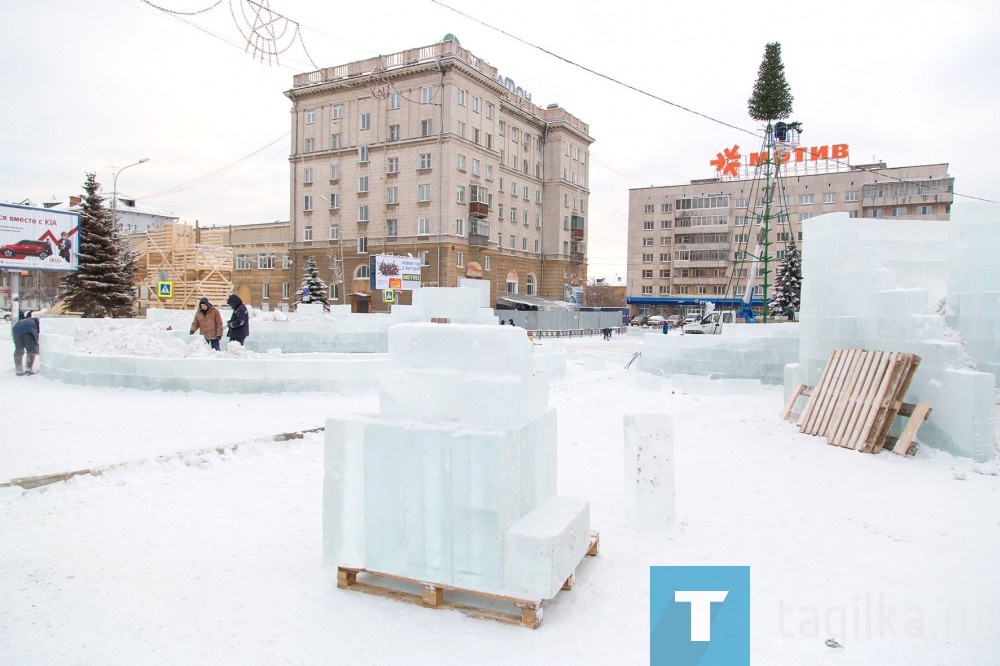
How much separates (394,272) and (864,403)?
33.6 m

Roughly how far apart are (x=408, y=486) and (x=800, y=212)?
71.1 meters

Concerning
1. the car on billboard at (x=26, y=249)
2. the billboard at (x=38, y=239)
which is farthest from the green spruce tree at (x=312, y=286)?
the car on billboard at (x=26, y=249)

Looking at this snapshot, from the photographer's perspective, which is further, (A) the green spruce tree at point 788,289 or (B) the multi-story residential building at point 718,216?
(B) the multi-story residential building at point 718,216

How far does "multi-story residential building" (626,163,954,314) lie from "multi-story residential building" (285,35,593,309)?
24883 millimetres

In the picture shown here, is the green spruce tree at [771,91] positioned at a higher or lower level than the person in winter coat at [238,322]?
higher

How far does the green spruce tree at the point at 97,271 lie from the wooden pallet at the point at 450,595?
30.3 metres

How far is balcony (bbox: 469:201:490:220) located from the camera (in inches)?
1773

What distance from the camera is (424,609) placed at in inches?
138

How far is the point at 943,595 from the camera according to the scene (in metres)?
3.80

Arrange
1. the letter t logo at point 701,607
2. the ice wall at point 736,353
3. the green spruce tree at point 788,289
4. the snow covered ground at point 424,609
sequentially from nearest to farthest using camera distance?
the snow covered ground at point 424,609
the letter t logo at point 701,607
the ice wall at point 736,353
the green spruce tree at point 788,289

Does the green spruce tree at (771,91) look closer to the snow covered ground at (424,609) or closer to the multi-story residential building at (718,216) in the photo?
the snow covered ground at (424,609)

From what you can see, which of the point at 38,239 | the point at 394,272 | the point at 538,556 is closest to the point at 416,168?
the point at 394,272

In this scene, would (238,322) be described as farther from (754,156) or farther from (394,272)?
(754,156)

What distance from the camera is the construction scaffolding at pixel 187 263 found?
31516mm
